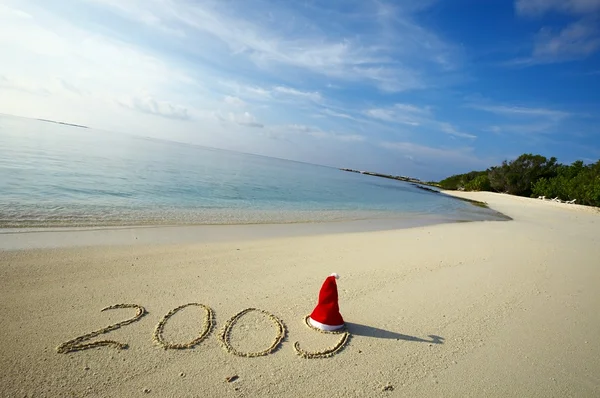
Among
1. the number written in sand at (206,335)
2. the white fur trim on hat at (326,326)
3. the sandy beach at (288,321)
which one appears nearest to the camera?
the sandy beach at (288,321)

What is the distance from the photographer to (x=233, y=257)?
764cm

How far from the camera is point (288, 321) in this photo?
4.68 m

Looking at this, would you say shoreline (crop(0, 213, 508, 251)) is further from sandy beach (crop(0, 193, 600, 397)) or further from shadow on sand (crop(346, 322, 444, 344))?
shadow on sand (crop(346, 322, 444, 344))

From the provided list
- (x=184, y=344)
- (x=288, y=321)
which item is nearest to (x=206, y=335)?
(x=184, y=344)

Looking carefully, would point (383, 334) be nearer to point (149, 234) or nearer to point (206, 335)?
point (206, 335)

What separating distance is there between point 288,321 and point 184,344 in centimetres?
160

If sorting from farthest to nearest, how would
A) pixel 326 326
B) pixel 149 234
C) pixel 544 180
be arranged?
pixel 544 180 < pixel 149 234 < pixel 326 326

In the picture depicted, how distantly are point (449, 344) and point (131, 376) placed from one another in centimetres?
437

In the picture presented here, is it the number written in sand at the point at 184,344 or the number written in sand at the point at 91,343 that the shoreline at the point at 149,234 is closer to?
the number written in sand at the point at 184,344

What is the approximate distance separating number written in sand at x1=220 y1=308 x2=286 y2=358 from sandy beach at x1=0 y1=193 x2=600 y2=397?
0.27ft

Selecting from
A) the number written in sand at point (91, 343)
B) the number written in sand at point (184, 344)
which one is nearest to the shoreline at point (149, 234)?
the number written in sand at point (184, 344)

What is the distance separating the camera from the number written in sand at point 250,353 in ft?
12.5

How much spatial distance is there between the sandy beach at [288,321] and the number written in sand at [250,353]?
8cm

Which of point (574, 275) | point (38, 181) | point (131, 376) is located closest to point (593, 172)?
point (574, 275)
